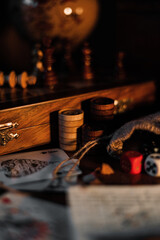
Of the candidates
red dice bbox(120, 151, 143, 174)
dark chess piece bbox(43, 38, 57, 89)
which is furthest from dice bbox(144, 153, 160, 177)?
dark chess piece bbox(43, 38, 57, 89)

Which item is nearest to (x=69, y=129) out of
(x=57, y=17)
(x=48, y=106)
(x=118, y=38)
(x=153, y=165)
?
(x=48, y=106)

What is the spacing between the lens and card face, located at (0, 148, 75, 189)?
0.85 meters

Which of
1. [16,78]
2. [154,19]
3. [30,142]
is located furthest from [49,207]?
[154,19]

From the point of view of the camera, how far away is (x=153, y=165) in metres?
0.84

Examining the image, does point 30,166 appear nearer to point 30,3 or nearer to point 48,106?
point 48,106

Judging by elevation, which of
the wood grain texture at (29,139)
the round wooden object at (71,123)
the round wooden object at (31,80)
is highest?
the round wooden object at (31,80)

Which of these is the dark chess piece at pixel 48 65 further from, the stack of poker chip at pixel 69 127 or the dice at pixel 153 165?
the dice at pixel 153 165

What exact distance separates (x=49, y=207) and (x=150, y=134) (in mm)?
491

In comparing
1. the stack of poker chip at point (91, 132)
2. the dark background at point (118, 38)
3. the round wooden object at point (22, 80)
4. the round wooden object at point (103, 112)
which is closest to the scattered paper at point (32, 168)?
the stack of poker chip at point (91, 132)

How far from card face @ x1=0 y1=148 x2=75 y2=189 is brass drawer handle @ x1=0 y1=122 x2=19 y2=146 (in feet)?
0.20

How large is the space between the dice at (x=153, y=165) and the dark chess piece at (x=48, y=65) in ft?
2.01

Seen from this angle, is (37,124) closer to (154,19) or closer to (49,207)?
(49,207)

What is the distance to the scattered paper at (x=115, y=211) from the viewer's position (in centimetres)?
63

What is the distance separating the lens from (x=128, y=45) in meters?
1.66
